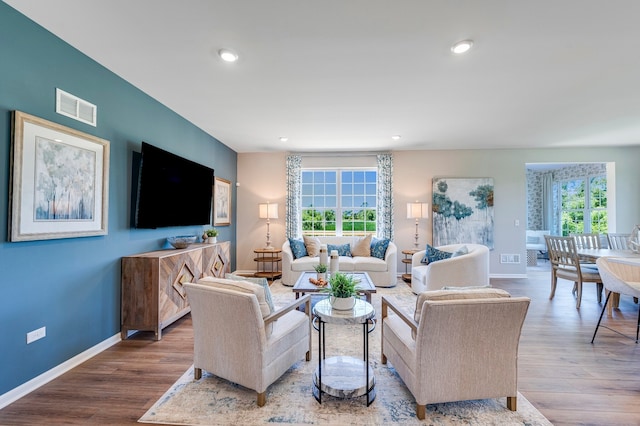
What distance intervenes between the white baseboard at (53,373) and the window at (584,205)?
9.95 meters

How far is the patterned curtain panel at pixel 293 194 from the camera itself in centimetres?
591

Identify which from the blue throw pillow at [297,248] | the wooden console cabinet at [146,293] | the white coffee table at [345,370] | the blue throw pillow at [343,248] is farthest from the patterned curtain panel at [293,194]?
the white coffee table at [345,370]

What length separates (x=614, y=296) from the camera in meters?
3.78

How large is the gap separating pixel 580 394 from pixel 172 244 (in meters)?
4.17

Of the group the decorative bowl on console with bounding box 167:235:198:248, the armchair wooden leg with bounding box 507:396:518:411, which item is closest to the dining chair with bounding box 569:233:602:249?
the armchair wooden leg with bounding box 507:396:518:411

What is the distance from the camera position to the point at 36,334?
6.84 ft

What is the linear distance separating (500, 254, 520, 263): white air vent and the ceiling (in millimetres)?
2683

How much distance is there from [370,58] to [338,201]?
12.4 ft

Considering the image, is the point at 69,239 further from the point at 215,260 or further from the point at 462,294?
the point at 462,294

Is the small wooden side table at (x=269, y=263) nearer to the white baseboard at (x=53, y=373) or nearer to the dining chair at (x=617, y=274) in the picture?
the white baseboard at (x=53, y=373)

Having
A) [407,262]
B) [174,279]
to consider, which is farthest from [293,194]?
[174,279]

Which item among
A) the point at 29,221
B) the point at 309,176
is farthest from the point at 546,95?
the point at 29,221

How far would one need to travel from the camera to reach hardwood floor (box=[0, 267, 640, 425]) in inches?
71.4

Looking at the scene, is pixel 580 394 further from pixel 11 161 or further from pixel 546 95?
pixel 11 161
